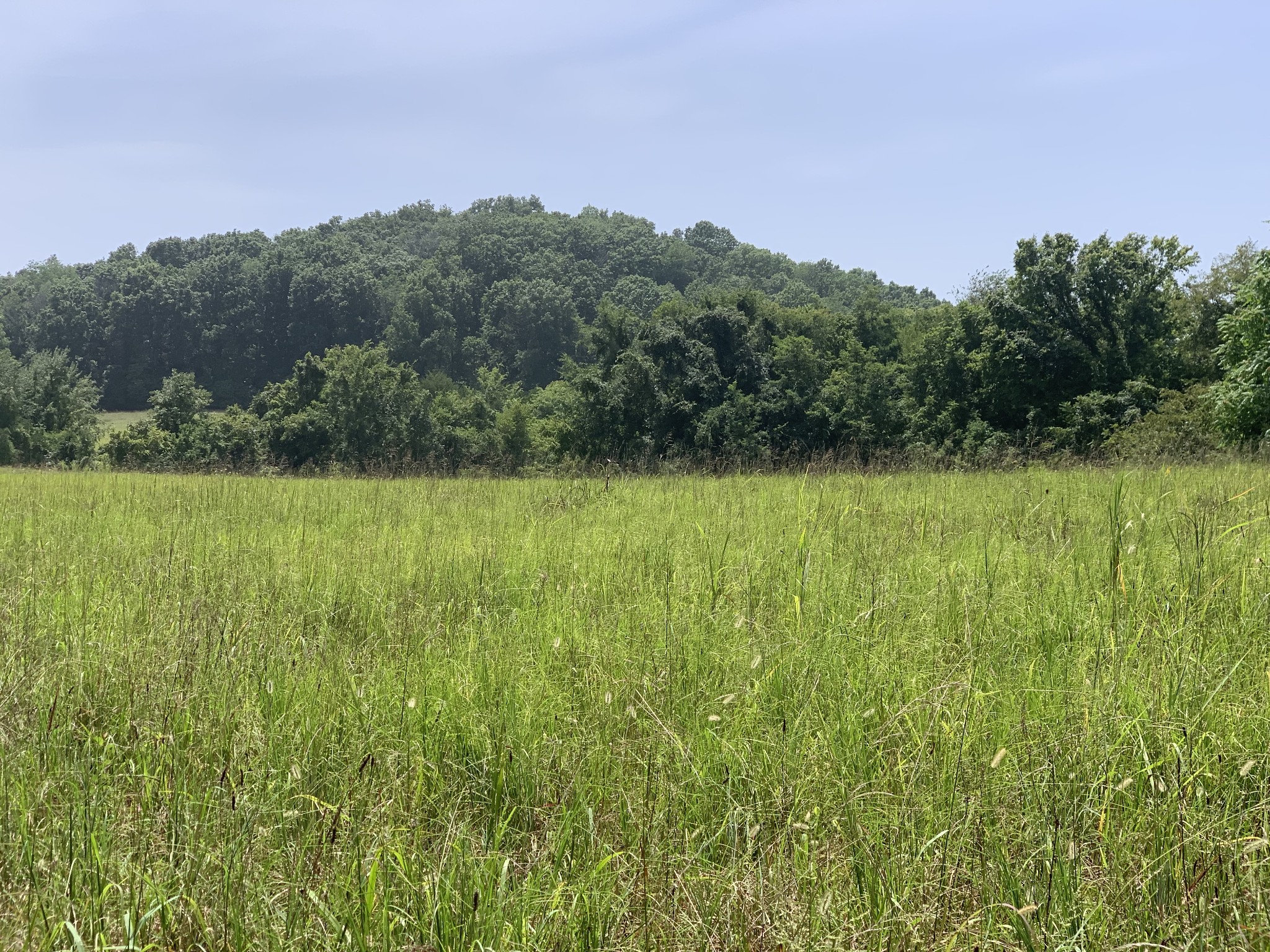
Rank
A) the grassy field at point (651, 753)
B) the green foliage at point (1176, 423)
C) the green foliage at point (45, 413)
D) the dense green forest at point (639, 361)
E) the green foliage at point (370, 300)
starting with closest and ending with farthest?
the grassy field at point (651, 753) → the green foliage at point (1176, 423) → the dense green forest at point (639, 361) → the green foliage at point (45, 413) → the green foliage at point (370, 300)

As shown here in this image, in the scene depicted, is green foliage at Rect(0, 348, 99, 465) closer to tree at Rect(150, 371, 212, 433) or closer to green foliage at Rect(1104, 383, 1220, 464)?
tree at Rect(150, 371, 212, 433)

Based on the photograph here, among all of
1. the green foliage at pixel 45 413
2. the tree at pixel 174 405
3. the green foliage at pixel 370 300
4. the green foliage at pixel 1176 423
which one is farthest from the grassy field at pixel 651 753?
the green foliage at pixel 370 300

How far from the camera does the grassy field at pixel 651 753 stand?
1605mm

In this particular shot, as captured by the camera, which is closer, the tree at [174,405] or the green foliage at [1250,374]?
the green foliage at [1250,374]

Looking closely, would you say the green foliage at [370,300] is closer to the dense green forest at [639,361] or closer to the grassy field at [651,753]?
the dense green forest at [639,361]

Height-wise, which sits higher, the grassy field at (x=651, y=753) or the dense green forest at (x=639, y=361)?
the dense green forest at (x=639, y=361)

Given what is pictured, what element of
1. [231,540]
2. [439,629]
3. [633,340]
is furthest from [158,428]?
[439,629]

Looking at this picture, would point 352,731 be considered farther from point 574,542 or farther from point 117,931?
point 574,542

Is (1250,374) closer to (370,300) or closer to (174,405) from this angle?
(174,405)

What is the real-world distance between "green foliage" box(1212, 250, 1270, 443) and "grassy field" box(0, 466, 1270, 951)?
14.9 meters

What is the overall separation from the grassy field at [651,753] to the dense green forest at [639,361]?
6978 millimetres

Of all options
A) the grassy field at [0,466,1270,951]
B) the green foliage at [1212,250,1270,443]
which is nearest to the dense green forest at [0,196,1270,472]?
the green foliage at [1212,250,1270,443]

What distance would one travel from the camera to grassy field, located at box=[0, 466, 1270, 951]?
1.61m

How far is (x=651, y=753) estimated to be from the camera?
2.21 meters
